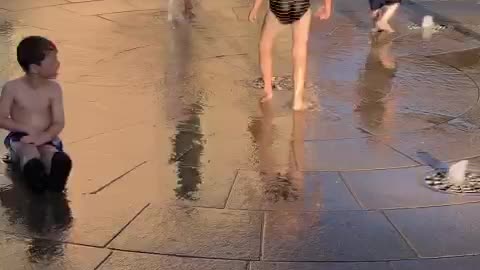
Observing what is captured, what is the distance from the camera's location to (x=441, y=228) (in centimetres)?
472

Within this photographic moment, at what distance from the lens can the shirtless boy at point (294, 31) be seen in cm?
682

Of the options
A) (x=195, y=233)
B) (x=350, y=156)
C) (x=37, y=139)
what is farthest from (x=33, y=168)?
(x=350, y=156)

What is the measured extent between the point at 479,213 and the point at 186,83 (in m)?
3.75

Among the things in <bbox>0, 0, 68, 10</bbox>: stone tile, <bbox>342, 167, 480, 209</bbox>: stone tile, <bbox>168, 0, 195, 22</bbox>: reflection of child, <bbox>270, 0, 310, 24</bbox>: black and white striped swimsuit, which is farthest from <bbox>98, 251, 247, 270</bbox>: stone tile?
<bbox>0, 0, 68, 10</bbox>: stone tile

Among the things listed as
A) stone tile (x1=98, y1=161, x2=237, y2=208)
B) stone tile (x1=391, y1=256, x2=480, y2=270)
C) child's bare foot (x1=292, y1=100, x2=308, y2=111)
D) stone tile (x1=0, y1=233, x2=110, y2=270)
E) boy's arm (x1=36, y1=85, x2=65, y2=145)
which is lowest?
stone tile (x1=391, y1=256, x2=480, y2=270)

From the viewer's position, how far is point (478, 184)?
5387mm

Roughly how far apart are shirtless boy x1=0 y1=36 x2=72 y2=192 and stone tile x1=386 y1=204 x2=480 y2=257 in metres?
2.25

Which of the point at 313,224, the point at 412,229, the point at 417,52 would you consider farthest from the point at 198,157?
the point at 417,52

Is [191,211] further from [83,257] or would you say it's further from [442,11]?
[442,11]

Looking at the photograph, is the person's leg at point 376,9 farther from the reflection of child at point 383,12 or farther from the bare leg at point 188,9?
the bare leg at point 188,9

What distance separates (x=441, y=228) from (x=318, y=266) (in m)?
0.92

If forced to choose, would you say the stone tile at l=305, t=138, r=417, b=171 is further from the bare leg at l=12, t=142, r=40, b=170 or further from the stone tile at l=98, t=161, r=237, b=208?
the bare leg at l=12, t=142, r=40, b=170

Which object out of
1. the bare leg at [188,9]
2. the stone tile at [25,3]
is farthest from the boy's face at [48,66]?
the stone tile at [25,3]

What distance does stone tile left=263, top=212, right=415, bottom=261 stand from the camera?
4387 mm
